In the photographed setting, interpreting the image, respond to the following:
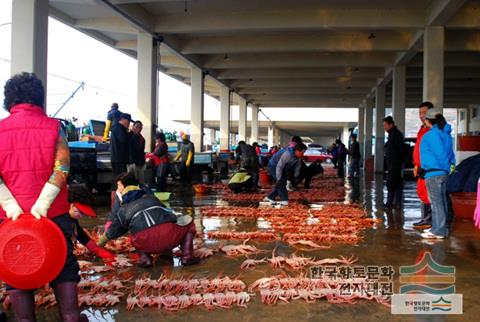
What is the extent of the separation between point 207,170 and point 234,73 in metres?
6.15

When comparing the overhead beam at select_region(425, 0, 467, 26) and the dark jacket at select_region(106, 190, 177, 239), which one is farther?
the overhead beam at select_region(425, 0, 467, 26)

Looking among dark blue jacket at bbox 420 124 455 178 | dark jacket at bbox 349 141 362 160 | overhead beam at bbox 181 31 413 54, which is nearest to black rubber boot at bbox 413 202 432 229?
dark blue jacket at bbox 420 124 455 178

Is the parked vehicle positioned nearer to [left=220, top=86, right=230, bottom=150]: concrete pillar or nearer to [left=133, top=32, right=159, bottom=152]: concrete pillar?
[left=220, top=86, right=230, bottom=150]: concrete pillar

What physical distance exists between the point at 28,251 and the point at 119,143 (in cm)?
528

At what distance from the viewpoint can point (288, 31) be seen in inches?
592

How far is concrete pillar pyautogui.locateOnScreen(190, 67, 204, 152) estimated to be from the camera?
810 inches

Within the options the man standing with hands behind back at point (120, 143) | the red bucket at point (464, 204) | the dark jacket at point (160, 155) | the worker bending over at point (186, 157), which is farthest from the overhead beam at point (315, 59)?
the man standing with hands behind back at point (120, 143)

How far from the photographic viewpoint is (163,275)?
4305mm

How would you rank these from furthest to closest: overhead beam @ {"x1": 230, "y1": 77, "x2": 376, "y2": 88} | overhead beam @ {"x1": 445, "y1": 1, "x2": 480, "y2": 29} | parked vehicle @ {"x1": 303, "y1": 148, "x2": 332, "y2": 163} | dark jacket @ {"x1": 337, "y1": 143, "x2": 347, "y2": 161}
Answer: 1. parked vehicle @ {"x1": 303, "y1": 148, "x2": 332, "y2": 163}
2. overhead beam @ {"x1": 230, "y1": 77, "x2": 376, "y2": 88}
3. dark jacket @ {"x1": 337, "y1": 143, "x2": 347, "y2": 161}
4. overhead beam @ {"x1": 445, "y1": 1, "x2": 480, "y2": 29}

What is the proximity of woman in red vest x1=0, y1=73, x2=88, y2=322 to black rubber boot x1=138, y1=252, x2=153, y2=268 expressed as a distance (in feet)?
5.76

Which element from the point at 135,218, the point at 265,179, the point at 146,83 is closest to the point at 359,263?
the point at 135,218

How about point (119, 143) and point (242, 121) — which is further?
point (242, 121)

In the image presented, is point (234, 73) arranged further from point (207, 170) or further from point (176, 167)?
point (176, 167)

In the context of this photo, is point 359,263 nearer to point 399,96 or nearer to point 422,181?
point 422,181
